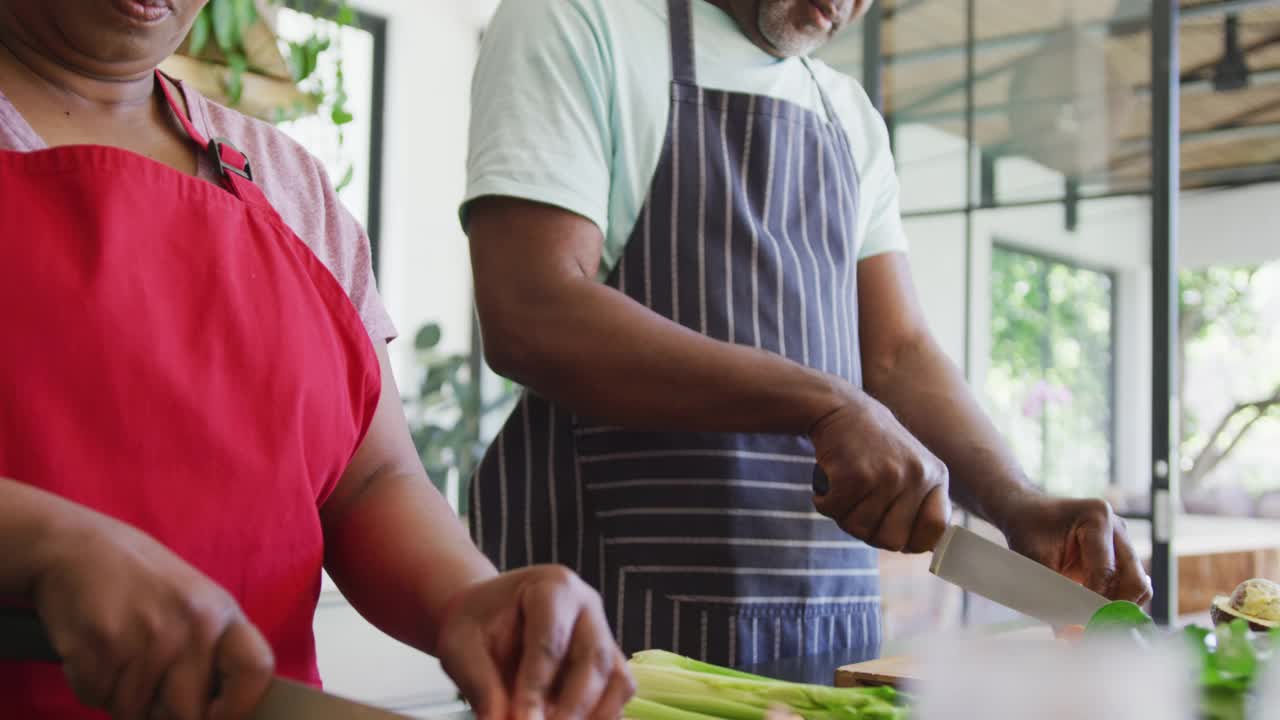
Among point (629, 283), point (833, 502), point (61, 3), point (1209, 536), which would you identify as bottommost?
point (1209, 536)

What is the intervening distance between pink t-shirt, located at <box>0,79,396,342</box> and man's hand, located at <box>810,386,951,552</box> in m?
0.38

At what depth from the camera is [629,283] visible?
4.22 ft

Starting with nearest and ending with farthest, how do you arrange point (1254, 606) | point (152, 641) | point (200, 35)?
point (152, 641) → point (1254, 606) → point (200, 35)

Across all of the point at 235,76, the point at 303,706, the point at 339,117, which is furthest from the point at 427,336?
the point at 303,706

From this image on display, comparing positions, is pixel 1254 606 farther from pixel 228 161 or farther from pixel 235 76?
pixel 235 76

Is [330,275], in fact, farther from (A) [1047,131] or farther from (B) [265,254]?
(A) [1047,131]

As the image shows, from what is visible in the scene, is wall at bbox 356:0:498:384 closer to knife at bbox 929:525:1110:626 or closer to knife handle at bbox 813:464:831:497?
knife handle at bbox 813:464:831:497

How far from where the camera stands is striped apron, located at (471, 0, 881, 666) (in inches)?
48.8

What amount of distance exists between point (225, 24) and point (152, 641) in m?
1.88

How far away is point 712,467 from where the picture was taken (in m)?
1.24

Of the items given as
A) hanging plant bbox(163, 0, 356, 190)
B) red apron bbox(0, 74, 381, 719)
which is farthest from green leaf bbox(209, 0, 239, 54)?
red apron bbox(0, 74, 381, 719)

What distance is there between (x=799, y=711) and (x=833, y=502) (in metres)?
0.23

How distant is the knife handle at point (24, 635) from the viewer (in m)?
0.61

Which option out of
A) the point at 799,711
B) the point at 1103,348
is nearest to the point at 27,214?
the point at 799,711
